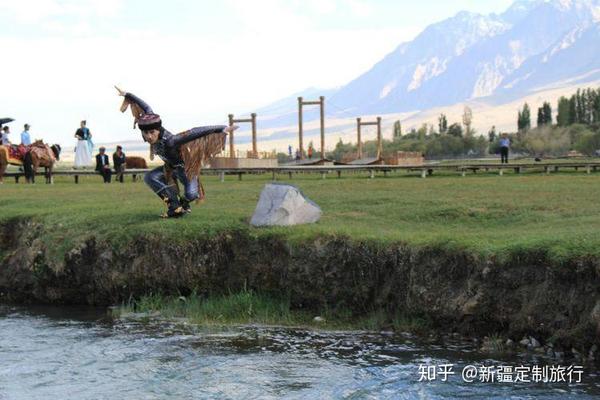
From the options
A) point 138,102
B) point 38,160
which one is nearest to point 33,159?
point 38,160

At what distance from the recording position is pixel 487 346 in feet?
44.0

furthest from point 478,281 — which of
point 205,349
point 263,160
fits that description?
point 263,160

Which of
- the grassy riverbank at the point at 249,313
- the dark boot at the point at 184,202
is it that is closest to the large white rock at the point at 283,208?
the grassy riverbank at the point at 249,313

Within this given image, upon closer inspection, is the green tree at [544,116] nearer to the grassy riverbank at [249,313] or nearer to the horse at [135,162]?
the horse at [135,162]

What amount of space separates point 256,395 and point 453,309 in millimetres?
4044

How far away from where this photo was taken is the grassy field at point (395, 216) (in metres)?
15.3

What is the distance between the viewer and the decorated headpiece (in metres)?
18.3

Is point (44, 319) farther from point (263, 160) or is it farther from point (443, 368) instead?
point (263, 160)

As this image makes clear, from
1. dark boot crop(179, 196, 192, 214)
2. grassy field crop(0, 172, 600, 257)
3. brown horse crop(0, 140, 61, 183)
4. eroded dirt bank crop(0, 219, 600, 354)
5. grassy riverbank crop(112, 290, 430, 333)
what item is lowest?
grassy riverbank crop(112, 290, 430, 333)

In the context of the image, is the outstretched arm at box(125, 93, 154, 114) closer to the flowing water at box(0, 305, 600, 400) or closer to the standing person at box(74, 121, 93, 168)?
the flowing water at box(0, 305, 600, 400)

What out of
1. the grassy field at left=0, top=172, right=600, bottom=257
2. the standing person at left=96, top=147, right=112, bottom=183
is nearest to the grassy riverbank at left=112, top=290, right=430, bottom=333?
the grassy field at left=0, top=172, right=600, bottom=257

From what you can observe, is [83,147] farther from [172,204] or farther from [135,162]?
[172,204]

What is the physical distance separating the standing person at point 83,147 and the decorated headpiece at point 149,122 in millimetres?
26653

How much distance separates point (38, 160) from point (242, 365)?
28692 millimetres
